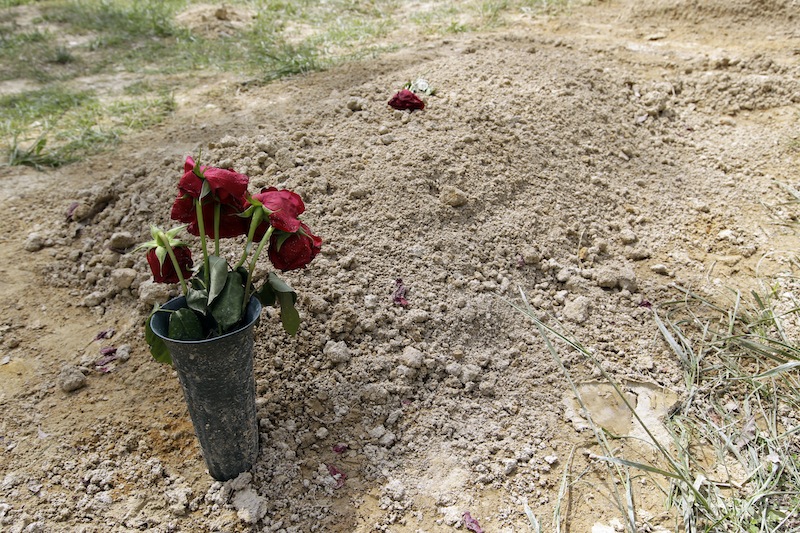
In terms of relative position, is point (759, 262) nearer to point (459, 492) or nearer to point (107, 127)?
point (459, 492)

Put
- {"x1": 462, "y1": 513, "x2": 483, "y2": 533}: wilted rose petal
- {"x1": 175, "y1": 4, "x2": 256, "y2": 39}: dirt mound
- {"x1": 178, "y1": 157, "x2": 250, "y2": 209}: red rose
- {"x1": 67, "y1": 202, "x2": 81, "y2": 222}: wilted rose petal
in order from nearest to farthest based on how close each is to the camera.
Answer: {"x1": 178, "y1": 157, "x2": 250, "y2": 209}: red rose
{"x1": 462, "y1": 513, "x2": 483, "y2": 533}: wilted rose petal
{"x1": 67, "y1": 202, "x2": 81, "y2": 222}: wilted rose petal
{"x1": 175, "y1": 4, "x2": 256, "y2": 39}: dirt mound

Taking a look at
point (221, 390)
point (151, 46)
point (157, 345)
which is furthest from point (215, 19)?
point (221, 390)

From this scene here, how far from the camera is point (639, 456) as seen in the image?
206 cm

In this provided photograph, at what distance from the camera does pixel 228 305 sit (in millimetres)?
1695

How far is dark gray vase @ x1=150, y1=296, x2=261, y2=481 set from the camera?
5.47 feet

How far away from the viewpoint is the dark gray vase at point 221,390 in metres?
1.67

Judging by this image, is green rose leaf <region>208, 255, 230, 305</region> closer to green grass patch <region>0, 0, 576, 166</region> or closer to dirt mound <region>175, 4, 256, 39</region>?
green grass patch <region>0, 0, 576, 166</region>

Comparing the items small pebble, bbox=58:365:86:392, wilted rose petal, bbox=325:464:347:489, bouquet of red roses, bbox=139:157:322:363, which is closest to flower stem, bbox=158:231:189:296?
bouquet of red roses, bbox=139:157:322:363

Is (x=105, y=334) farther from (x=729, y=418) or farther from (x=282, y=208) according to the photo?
(x=729, y=418)

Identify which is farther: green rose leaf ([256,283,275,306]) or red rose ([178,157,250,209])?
green rose leaf ([256,283,275,306])

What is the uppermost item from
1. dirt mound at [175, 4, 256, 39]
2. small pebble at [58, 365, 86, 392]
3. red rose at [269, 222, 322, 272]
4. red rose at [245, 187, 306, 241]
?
red rose at [245, 187, 306, 241]

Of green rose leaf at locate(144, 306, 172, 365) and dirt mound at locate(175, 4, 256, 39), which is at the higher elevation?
green rose leaf at locate(144, 306, 172, 365)

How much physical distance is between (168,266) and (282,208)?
34 cm

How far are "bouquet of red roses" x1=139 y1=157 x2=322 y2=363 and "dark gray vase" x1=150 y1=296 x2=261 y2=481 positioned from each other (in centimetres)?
4
